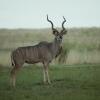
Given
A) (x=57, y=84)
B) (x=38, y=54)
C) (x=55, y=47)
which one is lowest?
(x=57, y=84)

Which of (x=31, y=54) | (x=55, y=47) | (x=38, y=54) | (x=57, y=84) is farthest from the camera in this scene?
(x=55, y=47)

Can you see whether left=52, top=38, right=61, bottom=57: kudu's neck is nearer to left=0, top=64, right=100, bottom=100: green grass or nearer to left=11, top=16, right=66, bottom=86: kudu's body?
left=11, top=16, right=66, bottom=86: kudu's body

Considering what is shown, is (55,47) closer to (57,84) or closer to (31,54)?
(31,54)

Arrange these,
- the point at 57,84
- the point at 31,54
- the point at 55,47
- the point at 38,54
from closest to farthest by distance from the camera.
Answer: the point at 57,84 → the point at 31,54 → the point at 38,54 → the point at 55,47

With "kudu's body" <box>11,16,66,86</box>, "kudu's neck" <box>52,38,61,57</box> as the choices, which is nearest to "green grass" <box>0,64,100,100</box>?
"kudu's body" <box>11,16,66,86</box>

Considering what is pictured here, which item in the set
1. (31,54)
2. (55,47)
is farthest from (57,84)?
(55,47)

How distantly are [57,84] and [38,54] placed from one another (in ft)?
3.17

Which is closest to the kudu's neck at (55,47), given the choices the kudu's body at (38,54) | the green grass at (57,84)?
the kudu's body at (38,54)

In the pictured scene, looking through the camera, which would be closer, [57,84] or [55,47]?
[57,84]

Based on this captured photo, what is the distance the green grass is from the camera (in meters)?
6.41

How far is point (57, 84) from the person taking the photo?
7594 mm

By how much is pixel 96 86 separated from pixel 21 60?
1653 mm

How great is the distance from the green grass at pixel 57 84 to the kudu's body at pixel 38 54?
1.14ft

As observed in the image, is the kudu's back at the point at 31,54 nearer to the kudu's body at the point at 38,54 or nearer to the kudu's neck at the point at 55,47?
the kudu's body at the point at 38,54
